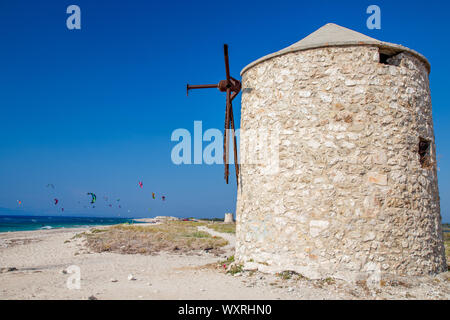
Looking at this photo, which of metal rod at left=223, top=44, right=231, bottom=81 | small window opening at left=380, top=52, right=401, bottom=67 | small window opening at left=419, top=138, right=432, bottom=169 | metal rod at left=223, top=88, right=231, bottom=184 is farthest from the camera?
metal rod at left=223, top=88, right=231, bottom=184

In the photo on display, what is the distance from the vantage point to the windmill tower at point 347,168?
6.51 meters

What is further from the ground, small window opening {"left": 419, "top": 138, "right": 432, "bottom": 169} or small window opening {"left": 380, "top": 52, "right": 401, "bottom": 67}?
small window opening {"left": 380, "top": 52, "right": 401, "bottom": 67}

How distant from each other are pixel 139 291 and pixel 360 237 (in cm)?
452

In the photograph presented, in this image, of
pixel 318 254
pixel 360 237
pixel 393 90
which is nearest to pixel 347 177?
pixel 360 237

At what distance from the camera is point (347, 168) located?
6.72 metres

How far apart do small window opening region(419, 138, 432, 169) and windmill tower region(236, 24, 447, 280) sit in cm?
3

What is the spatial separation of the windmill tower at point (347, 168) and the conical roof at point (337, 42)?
0.03 metres

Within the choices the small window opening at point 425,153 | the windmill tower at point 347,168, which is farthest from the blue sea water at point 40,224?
the small window opening at point 425,153

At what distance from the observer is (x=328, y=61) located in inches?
280

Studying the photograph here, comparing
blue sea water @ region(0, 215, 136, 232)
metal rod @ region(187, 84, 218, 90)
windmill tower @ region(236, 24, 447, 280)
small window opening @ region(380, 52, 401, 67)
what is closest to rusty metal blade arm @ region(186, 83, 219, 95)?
metal rod @ region(187, 84, 218, 90)

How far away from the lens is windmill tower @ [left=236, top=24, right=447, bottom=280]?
6512 millimetres

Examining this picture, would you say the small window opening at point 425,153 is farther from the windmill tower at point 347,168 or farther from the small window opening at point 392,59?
the small window opening at point 392,59

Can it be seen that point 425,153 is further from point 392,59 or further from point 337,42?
point 337,42

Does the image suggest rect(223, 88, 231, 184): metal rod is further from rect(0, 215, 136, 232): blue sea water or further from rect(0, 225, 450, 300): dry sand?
rect(0, 215, 136, 232): blue sea water
